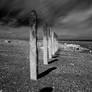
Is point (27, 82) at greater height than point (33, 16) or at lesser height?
lesser

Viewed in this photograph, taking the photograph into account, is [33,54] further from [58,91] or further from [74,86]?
[74,86]

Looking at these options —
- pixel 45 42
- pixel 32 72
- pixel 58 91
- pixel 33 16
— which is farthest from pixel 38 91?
pixel 45 42

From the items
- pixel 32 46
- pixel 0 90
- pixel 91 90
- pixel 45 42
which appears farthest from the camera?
pixel 45 42

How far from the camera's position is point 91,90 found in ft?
19.8

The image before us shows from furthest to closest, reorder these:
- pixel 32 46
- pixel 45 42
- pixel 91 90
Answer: pixel 45 42 < pixel 32 46 < pixel 91 90

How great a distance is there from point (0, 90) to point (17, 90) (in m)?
0.92

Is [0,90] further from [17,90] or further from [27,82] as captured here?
[27,82]

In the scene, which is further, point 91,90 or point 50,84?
point 50,84

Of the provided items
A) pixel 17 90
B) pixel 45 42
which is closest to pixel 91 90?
pixel 17 90

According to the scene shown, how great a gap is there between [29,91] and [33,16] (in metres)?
5.00

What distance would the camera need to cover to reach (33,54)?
287 inches

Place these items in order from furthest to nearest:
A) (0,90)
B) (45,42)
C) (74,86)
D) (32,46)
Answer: (45,42) < (32,46) < (74,86) < (0,90)

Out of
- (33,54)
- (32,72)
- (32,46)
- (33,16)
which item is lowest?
(32,72)

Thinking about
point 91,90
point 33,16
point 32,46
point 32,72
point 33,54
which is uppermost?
point 33,16
